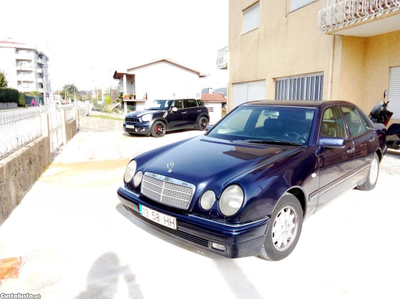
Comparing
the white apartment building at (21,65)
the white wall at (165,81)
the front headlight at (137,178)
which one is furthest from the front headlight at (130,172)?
Result: the white apartment building at (21,65)

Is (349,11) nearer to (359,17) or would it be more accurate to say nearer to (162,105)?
(359,17)

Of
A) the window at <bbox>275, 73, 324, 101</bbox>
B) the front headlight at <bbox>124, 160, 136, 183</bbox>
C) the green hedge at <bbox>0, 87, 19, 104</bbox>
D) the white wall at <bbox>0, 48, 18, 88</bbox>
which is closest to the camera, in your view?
the front headlight at <bbox>124, 160, 136, 183</bbox>

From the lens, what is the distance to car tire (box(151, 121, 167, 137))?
12.6m

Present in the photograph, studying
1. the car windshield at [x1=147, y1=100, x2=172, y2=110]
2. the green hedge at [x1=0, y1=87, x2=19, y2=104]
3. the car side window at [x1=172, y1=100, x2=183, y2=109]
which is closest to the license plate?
the car windshield at [x1=147, y1=100, x2=172, y2=110]

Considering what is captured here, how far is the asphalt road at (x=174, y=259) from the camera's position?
2.42 meters

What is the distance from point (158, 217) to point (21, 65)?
85903 mm

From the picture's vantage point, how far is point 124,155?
8.32 metres

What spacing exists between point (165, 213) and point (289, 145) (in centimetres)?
157

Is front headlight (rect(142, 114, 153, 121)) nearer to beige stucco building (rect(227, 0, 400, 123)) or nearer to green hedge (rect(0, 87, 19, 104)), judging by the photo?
beige stucco building (rect(227, 0, 400, 123))

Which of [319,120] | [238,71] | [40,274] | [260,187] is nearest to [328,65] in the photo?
[238,71]

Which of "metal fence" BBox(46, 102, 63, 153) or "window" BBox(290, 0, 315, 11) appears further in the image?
"window" BBox(290, 0, 315, 11)

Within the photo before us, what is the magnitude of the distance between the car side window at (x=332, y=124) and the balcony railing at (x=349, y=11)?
451 centimetres

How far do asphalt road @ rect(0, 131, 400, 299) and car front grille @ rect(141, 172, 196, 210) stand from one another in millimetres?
593

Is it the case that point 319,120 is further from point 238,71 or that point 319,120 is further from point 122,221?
point 238,71
